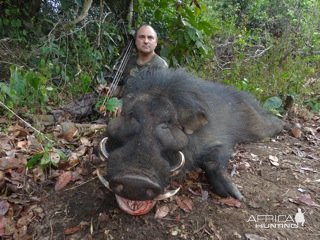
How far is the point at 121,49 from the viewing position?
6.65m

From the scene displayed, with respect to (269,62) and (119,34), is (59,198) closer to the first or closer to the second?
Answer: (119,34)

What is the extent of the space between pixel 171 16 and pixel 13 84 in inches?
142

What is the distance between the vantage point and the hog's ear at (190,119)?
3.37 meters

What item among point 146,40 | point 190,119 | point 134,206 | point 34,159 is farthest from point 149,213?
point 146,40

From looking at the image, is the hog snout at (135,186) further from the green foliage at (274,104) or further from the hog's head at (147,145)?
the green foliage at (274,104)

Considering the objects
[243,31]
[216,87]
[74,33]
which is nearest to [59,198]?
[216,87]

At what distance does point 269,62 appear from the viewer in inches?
268

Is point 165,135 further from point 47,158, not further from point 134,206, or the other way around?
point 47,158

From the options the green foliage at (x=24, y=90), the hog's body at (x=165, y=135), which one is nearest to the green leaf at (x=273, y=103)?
the hog's body at (x=165, y=135)

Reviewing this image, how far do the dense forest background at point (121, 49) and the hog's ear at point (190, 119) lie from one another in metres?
2.13

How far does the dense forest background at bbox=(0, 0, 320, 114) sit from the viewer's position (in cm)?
560

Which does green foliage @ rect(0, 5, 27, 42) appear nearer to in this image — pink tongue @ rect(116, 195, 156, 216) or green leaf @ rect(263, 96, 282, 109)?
green leaf @ rect(263, 96, 282, 109)

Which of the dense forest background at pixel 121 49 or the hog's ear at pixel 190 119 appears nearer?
the hog's ear at pixel 190 119

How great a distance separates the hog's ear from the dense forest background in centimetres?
213
